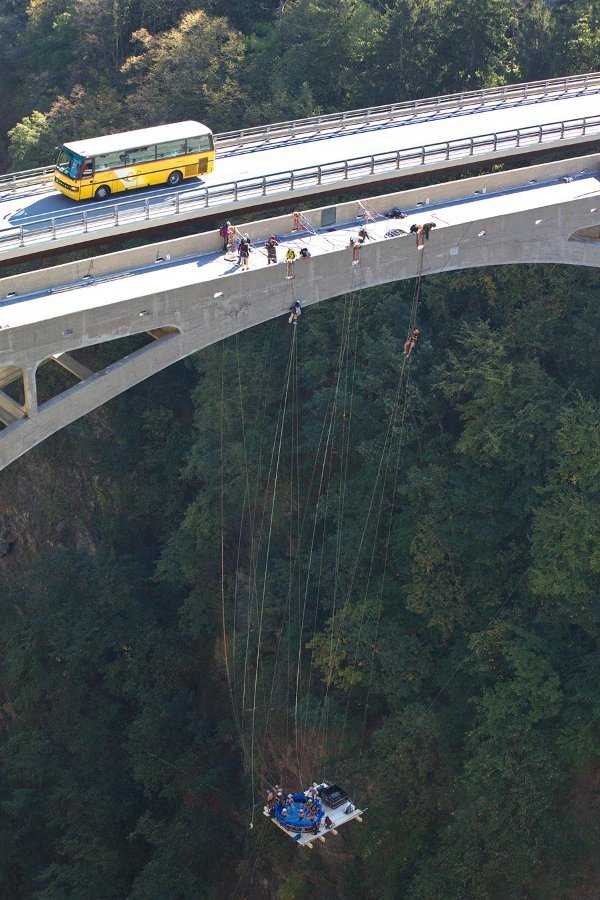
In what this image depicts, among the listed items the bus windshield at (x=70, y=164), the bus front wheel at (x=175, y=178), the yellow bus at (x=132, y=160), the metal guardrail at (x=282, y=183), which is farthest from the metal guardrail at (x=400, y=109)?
the bus windshield at (x=70, y=164)

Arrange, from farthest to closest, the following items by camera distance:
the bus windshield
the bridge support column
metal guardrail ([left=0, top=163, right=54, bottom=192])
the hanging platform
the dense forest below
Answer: metal guardrail ([left=0, top=163, right=54, bottom=192])
the bus windshield
the dense forest below
the hanging platform
the bridge support column

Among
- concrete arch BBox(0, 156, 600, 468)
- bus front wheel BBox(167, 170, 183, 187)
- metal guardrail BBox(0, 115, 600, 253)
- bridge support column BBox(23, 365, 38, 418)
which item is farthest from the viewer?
bus front wheel BBox(167, 170, 183, 187)

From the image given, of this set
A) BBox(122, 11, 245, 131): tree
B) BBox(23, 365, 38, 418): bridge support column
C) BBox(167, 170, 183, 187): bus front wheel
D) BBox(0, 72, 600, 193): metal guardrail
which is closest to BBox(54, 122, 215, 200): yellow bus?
BBox(167, 170, 183, 187): bus front wheel

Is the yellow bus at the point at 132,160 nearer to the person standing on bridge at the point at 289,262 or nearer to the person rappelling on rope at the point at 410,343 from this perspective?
the person standing on bridge at the point at 289,262

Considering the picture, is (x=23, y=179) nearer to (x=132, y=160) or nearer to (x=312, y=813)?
(x=132, y=160)

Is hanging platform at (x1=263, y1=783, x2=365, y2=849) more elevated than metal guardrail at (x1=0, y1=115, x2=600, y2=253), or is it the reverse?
metal guardrail at (x1=0, y1=115, x2=600, y2=253)

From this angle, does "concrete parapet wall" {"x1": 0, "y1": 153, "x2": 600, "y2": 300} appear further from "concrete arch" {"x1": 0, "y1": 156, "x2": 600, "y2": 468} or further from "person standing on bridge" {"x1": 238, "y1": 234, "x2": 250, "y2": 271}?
"person standing on bridge" {"x1": 238, "y1": 234, "x2": 250, "y2": 271}

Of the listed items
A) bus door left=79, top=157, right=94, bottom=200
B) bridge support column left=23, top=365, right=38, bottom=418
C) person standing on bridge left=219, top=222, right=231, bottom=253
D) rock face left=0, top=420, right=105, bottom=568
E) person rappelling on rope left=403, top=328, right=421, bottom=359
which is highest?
bus door left=79, top=157, right=94, bottom=200
